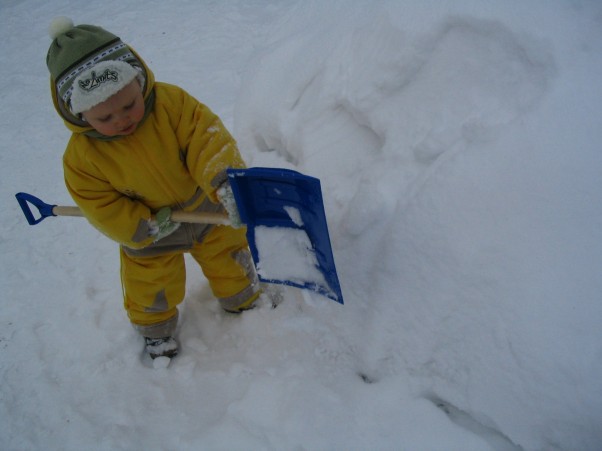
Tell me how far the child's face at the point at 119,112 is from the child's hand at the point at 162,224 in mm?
349

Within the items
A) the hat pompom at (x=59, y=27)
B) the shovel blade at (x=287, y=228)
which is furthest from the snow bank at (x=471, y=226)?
the hat pompom at (x=59, y=27)

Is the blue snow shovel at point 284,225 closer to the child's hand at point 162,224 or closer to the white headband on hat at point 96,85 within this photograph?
the child's hand at point 162,224

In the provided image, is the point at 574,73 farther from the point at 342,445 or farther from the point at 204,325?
the point at 204,325

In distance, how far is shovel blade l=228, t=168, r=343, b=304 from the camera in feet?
4.73

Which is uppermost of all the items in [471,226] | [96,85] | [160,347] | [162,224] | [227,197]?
[96,85]

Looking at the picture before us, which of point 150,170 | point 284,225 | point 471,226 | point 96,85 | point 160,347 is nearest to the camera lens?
point 96,85

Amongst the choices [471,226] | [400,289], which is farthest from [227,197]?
[471,226]

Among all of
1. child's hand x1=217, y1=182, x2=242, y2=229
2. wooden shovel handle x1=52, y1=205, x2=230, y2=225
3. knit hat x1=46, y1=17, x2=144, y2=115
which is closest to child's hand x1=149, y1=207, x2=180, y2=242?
wooden shovel handle x1=52, y1=205, x2=230, y2=225

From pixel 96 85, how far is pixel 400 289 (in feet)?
3.81

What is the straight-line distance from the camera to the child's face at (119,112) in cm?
130

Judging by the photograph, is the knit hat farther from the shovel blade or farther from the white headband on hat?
the shovel blade

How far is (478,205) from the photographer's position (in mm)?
1380

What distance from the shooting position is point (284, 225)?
5.38 feet

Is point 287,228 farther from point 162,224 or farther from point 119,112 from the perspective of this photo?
point 119,112
